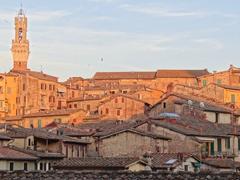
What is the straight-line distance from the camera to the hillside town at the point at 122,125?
3850cm

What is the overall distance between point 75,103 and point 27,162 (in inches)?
2604

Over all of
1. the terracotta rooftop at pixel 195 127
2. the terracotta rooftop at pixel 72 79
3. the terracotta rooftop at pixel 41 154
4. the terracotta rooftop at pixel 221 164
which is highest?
the terracotta rooftop at pixel 72 79

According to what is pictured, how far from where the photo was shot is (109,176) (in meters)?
18.7

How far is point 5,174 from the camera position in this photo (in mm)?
20016

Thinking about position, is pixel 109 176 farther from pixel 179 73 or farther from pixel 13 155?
pixel 179 73

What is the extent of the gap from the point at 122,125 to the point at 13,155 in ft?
51.4

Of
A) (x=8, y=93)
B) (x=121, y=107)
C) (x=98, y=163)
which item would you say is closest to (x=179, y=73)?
(x=8, y=93)

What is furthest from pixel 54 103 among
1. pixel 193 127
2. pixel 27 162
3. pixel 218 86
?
pixel 27 162

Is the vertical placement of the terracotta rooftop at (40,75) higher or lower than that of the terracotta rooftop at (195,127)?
higher

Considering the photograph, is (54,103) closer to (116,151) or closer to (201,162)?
(116,151)

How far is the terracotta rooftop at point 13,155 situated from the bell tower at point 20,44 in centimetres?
9677

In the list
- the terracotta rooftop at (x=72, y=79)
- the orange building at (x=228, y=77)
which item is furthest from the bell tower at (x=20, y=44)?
the orange building at (x=228, y=77)

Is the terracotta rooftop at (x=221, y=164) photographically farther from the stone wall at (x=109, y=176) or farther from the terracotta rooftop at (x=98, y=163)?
the stone wall at (x=109, y=176)

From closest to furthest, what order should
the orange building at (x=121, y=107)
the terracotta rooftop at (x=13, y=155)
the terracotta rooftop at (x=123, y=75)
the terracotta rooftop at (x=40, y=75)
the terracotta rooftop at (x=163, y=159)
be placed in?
the terracotta rooftop at (x=163, y=159) < the terracotta rooftop at (x=13, y=155) < the orange building at (x=121, y=107) < the terracotta rooftop at (x=40, y=75) < the terracotta rooftop at (x=123, y=75)
